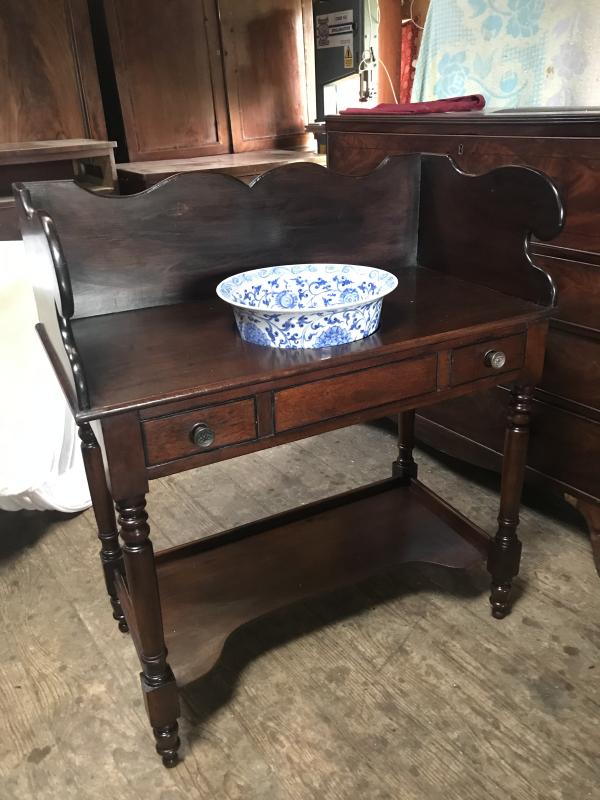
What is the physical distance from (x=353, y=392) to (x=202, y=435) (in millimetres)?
255

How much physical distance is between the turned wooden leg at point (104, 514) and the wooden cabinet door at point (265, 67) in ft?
8.45

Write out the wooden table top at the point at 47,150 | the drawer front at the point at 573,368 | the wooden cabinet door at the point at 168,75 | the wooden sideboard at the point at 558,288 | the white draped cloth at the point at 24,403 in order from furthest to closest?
1. the wooden cabinet door at the point at 168,75
2. the wooden table top at the point at 47,150
3. the white draped cloth at the point at 24,403
4. the drawer front at the point at 573,368
5. the wooden sideboard at the point at 558,288

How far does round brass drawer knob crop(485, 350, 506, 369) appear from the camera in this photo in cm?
118

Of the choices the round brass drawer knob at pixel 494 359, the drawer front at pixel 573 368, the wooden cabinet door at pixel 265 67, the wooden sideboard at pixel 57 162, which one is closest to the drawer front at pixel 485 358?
the round brass drawer knob at pixel 494 359

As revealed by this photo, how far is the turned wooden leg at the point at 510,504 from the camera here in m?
1.31

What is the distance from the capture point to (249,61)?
3.36m

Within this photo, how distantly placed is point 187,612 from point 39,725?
335mm

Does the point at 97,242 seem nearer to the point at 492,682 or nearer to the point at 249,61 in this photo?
the point at 492,682

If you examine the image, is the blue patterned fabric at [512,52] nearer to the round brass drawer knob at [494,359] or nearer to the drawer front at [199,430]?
the round brass drawer knob at [494,359]

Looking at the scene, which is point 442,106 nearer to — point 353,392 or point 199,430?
point 353,392

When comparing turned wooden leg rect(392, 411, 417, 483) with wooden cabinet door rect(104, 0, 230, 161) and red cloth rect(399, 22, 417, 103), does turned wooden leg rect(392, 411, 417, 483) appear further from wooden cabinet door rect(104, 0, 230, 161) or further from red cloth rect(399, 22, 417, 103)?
wooden cabinet door rect(104, 0, 230, 161)

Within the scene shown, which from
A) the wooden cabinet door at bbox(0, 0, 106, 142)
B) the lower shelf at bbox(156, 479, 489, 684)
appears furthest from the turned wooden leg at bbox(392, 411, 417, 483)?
the wooden cabinet door at bbox(0, 0, 106, 142)

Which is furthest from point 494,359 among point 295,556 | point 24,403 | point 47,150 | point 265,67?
point 265,67

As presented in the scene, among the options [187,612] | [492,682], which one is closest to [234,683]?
[187,612]
